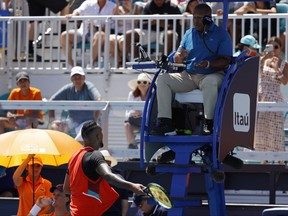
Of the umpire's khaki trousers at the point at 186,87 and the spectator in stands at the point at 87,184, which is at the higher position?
the umpire's khaki trousers at the point at 186,87

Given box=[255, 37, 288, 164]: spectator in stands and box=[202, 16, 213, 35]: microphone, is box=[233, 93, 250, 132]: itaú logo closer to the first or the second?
box=[202, 16, 213, 35]: microphone

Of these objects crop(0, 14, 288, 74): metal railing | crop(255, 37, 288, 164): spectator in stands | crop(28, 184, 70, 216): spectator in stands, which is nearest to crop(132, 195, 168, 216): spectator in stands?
crop(28, 184, 70, 216): spectator in stands

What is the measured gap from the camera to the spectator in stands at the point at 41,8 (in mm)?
18178

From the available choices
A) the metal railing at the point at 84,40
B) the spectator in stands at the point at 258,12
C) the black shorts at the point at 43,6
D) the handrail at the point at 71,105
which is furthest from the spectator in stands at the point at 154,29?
the handrail at the point at 71,105

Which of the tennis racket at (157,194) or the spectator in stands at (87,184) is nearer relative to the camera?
the tennis racket at (157,194)

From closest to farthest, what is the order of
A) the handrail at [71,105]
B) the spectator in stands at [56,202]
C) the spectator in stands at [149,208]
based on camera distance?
1. the spectator in stands at [56,202]
2. the spectator in stands at [149,208]
3. the handrail at [71,105]

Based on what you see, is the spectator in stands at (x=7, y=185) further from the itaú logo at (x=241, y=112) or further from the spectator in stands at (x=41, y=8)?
the spectator in stands at (x=41, y=8)

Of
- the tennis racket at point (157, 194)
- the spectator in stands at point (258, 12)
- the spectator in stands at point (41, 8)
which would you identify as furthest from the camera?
the spectator in stands at point (41, 8)

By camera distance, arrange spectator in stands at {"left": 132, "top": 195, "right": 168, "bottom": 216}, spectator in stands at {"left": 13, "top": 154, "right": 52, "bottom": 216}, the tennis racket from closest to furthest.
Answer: the tennis racket, spectator in stands at {"left": 132, "top": 195, "right": 168, "bottom": 216}, spectator in stands at {"left": 13, "top": 154, "right": 52, "bottom": 216}

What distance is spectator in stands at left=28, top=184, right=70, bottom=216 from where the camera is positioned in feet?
38.8

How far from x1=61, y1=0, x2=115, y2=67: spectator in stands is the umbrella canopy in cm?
478

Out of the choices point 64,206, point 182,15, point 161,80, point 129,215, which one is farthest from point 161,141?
point 182,15

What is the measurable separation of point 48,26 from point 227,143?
7.75 meters

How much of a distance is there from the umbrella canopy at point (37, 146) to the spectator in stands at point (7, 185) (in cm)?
102
